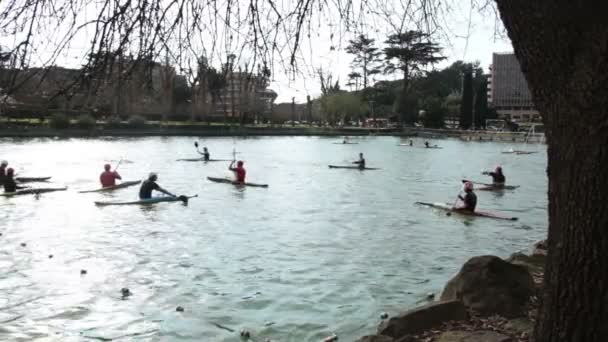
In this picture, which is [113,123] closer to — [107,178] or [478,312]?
[107,178]

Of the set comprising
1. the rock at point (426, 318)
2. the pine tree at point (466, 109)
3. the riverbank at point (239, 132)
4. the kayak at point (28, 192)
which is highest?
the pine tree at point (466, 109)

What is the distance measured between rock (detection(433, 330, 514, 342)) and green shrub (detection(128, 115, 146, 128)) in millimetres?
74800

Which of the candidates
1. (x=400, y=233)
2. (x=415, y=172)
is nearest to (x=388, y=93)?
(x=415, y=172)

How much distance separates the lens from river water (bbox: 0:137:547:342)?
355 inches

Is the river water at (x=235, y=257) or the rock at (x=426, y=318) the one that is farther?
the river water at (x=235, y=257)

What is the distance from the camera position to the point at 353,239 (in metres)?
15.7

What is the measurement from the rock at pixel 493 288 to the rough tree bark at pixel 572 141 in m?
3.34

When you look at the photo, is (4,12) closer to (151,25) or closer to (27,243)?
(151,25)

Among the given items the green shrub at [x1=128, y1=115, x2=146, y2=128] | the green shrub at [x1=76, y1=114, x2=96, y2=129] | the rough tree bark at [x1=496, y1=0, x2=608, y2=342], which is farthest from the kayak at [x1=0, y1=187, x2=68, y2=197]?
the green shrub at [x1=128, y1=115, x2=146, y2=128]

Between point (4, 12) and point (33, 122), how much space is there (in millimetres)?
71362

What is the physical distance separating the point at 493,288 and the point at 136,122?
7509 centimetres

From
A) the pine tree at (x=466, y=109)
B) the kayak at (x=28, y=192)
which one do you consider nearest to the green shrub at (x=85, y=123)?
the kayak at (x=28, y=192)

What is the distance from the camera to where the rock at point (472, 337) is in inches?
235

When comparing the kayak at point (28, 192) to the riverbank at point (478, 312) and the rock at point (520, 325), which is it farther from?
the rock at point (520, 325)
